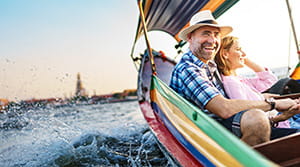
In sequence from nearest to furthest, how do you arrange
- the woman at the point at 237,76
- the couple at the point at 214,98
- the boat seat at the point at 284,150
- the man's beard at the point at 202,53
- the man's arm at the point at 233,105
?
1. the boat seat at the point at 284,150
2. the couple at the point at 214,98
3. the man's arm at the point at 233,105
4. the man's beard at the point at 202,53
5. the woman at the point at 237,76

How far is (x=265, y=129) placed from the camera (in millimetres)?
1248

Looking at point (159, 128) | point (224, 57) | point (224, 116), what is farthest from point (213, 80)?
point (159, 128)

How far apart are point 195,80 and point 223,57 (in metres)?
0.99

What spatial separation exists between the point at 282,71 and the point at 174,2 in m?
3.09

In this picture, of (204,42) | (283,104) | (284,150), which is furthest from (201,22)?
(284,150)

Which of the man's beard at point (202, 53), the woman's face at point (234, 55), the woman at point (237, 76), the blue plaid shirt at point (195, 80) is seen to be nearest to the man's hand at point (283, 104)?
the woman at point (237, 76)

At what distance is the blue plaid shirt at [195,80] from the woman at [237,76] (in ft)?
0.54

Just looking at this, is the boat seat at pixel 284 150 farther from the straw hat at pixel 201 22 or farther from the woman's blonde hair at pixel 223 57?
the woman's blonde hair at pixel 223 57

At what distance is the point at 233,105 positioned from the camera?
1.53m

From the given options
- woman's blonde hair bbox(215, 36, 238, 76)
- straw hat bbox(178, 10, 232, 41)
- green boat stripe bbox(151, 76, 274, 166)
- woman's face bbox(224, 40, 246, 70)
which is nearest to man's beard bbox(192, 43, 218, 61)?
straw hat bbox(178, 10, 232, 41)

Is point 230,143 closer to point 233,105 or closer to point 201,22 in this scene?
point 233,105

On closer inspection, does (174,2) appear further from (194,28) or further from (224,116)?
(224,116)

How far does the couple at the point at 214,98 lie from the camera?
4.24 feet

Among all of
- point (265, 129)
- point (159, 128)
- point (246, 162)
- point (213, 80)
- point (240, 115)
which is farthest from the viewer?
point (159, 128)
